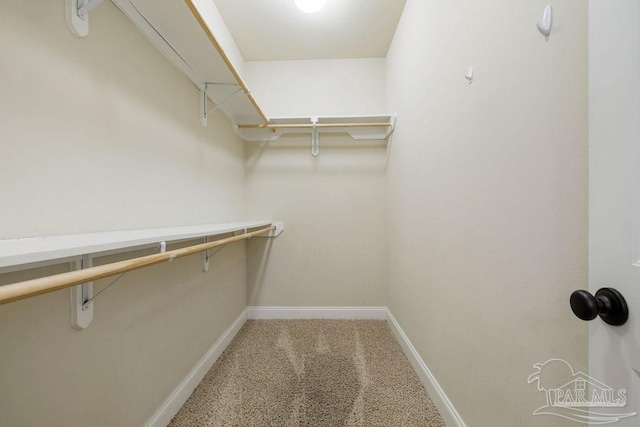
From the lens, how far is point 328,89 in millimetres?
2242

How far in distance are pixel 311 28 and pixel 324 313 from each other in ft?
8.04

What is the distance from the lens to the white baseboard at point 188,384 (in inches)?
42.0

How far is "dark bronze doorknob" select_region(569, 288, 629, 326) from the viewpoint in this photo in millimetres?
396

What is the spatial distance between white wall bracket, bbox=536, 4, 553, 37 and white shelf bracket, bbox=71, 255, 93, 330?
1379 millimetres

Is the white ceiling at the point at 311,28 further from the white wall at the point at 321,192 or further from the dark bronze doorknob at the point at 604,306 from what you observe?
the dark bronze doorknob at the point at 604,306

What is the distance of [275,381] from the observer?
1.39 m

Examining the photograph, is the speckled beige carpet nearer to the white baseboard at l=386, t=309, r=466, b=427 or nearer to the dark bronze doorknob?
the white baseboard at l=386, t=309, r=466, b=427

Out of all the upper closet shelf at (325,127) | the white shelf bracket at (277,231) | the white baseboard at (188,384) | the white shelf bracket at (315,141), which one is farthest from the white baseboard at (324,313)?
the upper closet shelf at (325,127)

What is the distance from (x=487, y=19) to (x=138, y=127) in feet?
4.52

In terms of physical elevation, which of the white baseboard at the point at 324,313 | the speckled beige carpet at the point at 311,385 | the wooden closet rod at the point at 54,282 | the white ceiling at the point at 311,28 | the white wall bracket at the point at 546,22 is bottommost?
the speckled beige carpet at the point at 311,385

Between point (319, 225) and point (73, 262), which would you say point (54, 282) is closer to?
point (73, 262)

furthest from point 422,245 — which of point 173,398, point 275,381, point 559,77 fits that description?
point 173,398

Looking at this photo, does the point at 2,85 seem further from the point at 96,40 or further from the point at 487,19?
the point at 487,19

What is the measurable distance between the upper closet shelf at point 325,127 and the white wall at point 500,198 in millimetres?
654
